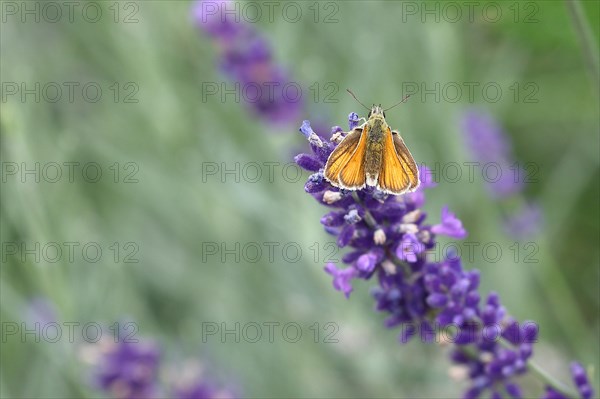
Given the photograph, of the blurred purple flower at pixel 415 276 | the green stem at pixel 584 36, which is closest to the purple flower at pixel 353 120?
the blurred purple flower at pixel 415 276

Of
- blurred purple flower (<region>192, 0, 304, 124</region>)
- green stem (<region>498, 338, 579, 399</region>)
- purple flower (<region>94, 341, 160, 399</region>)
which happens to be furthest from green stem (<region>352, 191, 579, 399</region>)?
blurred purple flower (<region>192, 0, 304, 124</region>)

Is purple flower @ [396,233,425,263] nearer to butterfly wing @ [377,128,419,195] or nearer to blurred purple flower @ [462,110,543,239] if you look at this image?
butterfly wing @ [377,128,419,195]

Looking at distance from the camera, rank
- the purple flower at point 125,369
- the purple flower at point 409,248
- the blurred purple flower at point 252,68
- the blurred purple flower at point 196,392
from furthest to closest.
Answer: the blurred purple flower at point 252,68 < the blurred purple flower at point 196,392 < the purple flower at point 125,369 < the purple flower at point 409,248

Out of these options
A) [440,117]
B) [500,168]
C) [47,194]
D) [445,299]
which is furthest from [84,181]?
[445,299]

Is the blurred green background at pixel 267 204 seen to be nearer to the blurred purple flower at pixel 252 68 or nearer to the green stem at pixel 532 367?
the blurred purple flower at pixel 252 68

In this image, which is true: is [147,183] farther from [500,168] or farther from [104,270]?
[500,168]

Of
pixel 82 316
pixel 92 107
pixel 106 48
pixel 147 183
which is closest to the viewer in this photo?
pixel 82 316
